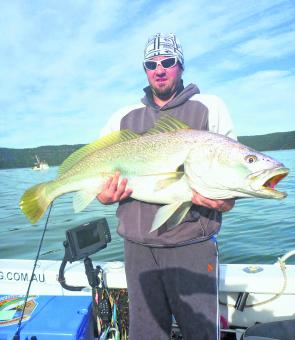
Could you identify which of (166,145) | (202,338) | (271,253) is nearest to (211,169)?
(166,145)

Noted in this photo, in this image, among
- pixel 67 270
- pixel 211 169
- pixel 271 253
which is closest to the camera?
pixel 211 169

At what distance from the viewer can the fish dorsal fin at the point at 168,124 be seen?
10.4ft

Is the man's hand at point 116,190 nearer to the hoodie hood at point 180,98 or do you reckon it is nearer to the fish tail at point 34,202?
the fish tail at point 34,202

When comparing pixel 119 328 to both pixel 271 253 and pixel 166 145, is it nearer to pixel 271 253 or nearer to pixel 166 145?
pixel 166 145

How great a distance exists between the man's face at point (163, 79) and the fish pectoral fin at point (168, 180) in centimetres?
82

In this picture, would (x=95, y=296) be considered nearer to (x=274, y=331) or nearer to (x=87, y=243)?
(x=87, y=243)

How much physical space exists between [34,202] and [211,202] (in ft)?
5.20

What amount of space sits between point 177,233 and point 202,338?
0.91 m

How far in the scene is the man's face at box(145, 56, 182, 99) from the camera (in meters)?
3.40

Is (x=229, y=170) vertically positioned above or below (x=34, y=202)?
above

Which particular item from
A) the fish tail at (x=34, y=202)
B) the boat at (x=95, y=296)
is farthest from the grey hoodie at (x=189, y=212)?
the boat at (x=95, y=296)

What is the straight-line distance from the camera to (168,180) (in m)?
3.11

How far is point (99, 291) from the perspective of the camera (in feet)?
13.1

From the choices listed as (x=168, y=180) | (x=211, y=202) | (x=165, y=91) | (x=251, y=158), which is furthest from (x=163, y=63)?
(x=211, y=202)
